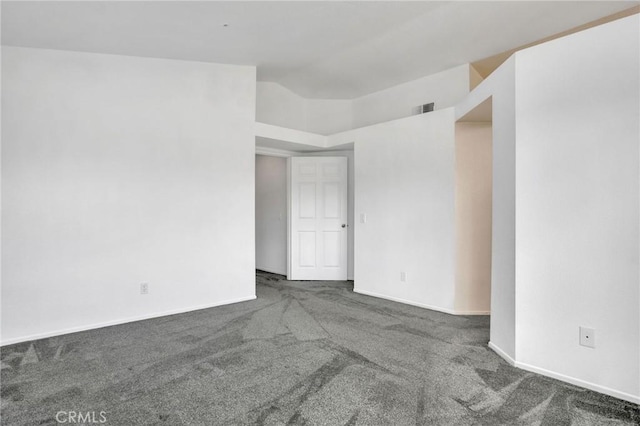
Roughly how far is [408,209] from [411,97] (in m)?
1.87

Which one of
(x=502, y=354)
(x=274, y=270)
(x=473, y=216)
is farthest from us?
(x=274, y=270)

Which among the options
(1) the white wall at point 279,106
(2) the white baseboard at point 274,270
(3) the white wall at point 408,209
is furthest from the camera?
(2) the white baseboard at point 274,270

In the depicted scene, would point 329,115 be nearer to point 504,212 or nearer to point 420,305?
point 420,305

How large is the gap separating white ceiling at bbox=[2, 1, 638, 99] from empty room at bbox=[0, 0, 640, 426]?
26mm

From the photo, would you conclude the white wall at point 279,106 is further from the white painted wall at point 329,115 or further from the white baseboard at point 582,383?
the white baseboard at point 582,383

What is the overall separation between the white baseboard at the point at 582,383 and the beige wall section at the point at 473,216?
137cm

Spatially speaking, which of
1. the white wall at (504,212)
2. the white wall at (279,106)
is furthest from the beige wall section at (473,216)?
the white wall at (279,106)

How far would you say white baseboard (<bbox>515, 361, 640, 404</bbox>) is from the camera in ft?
6.76

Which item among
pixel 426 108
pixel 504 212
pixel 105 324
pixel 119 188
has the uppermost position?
pixel 426 108

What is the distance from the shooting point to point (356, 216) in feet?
15.8

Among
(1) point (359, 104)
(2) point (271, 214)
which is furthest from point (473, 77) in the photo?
(2) point (271, 214)

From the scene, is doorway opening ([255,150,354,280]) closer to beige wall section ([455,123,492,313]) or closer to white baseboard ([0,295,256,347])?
white baseboard ([0,295,256,347])

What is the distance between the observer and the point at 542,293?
2.40 metres

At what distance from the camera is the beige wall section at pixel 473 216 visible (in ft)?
12.4
